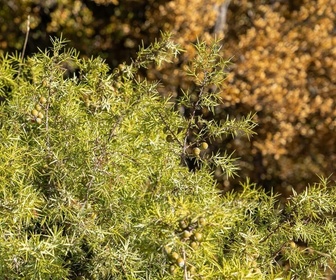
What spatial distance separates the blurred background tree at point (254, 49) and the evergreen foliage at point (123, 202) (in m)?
3.16

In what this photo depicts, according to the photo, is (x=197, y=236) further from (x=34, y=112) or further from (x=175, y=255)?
(x=34, y=112)

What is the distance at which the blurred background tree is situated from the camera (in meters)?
5.51

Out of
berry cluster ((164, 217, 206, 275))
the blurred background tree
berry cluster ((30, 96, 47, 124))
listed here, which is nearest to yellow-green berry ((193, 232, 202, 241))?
berry cluster ((164, 217, 206, 275))

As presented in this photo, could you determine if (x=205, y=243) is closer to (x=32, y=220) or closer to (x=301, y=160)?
(x=32, y=220)

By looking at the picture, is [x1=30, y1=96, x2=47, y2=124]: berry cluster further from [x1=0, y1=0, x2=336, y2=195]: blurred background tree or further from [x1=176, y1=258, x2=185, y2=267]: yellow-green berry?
[x1=0, y1=0, x2=336, y2=195]: blurred background tree

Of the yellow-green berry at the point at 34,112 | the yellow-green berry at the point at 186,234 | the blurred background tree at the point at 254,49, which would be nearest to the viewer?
the yellow-green berry at the point at 186,234

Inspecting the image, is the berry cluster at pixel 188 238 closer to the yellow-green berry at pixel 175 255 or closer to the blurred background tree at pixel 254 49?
the yellow-green berry at pixel 175 255

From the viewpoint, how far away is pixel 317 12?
19.1 ft

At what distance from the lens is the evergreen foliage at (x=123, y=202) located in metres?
1.75

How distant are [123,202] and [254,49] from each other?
150 inches

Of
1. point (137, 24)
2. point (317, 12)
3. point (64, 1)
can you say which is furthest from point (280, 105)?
point (64, 1)

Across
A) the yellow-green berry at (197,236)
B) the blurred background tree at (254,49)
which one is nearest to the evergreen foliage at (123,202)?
the yellow-green berry at (197,236)

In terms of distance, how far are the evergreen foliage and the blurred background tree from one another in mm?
3155

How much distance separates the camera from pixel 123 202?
6.55 feet
